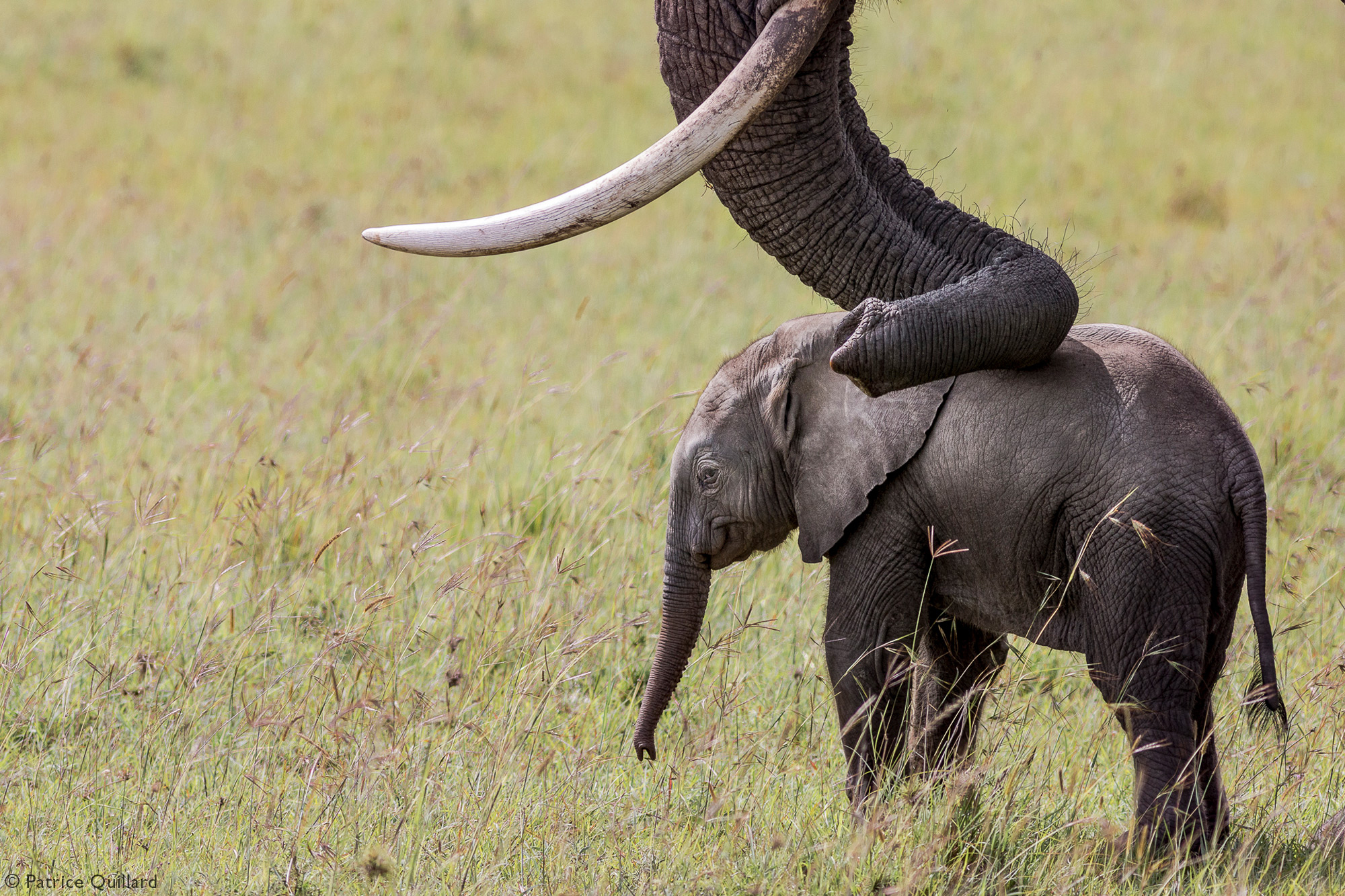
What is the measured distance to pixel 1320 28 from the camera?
17.0 metres

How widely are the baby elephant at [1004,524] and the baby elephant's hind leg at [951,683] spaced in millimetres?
11

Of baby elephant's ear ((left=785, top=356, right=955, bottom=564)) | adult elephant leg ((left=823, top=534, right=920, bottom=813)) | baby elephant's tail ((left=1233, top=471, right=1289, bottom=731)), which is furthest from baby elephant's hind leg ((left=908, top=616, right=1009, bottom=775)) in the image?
baby elephant's tail ((left=1233, top=471, right=1289, bottom=731))

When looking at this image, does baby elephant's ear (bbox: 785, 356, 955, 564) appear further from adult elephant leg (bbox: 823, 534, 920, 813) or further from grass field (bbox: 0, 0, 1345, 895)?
grass field (bbox: 0, 0, 1345, 895)

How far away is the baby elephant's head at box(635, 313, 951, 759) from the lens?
3.55 meters

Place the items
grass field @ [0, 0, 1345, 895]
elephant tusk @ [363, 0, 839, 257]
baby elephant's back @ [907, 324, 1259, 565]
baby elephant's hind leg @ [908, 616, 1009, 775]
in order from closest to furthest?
elephant tusk @ [363, 0, 839, 257] < baby elephant's back @ [907, 324, 1259, 565] < grass field @ [0, 0, 1345, 895] < baby elephant's hind leg @ [908, 616, 1009, 775]

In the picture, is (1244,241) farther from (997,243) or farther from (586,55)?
(997,243)

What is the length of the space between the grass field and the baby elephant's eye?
1.37 feet

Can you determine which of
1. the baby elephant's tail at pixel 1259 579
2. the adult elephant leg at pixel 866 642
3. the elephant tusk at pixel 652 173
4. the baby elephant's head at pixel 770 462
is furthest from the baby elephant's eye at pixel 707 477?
the baby elephant's tail at pixel 1259 579

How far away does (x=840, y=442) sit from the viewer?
11.9 feet

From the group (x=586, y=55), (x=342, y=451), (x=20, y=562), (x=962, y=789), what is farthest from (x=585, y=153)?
(x=962, y=789)

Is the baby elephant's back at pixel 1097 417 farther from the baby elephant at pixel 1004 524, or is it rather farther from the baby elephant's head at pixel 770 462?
the baby elephant's head at pixel 770 462

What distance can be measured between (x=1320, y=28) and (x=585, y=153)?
9.37 metres

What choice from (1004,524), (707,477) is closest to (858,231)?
(1004,524)

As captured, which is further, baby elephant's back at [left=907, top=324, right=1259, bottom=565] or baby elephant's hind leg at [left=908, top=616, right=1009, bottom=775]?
baby elephant's hind leg at [left=908, top=616, right=1009, bottom=775]
